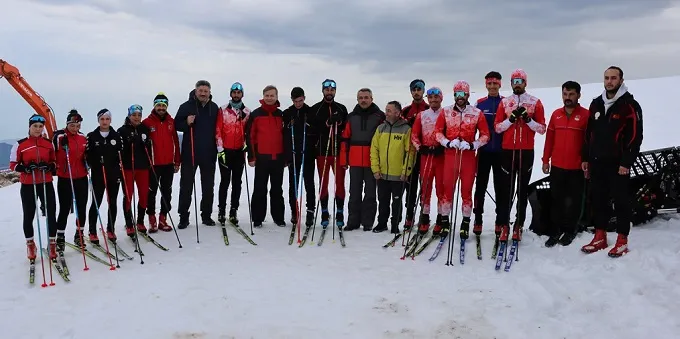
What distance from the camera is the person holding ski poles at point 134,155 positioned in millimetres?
6582

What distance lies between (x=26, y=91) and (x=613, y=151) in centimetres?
1901

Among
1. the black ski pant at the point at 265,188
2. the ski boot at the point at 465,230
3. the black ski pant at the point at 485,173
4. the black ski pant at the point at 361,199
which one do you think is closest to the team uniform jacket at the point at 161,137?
the black ski pant at the point at 265,188

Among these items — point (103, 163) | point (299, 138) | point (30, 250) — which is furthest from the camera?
point (299, 138)

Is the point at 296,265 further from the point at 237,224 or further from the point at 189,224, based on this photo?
the point at 189,224

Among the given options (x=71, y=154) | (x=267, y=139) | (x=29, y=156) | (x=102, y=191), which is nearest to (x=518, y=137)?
(x=267, y=139)

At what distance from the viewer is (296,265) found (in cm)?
579

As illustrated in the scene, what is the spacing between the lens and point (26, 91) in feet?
55.4

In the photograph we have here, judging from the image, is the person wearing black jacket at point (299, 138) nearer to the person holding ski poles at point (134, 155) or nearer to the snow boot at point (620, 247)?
the person holding ski poles at point (134, 155)

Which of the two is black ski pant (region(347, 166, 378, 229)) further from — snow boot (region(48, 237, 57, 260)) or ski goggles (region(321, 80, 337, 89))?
snow boot (region(48, 237, 57, 260))

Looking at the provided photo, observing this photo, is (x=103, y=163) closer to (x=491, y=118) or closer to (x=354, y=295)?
(x=354, y=295)

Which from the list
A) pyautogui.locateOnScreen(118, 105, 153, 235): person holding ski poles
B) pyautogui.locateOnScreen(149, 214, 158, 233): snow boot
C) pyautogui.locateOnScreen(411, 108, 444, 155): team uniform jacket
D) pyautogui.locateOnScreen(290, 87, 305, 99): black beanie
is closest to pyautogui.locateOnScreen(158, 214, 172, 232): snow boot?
pyautogui.locateOnScreen(149, 214, 158, 233): snow boot

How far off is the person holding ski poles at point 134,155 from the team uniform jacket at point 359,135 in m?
2.93

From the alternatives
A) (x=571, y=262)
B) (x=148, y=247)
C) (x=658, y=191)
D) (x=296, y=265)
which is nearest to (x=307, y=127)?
(x=296, y=265)

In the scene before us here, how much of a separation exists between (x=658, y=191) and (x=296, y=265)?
16.1ft
